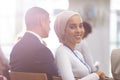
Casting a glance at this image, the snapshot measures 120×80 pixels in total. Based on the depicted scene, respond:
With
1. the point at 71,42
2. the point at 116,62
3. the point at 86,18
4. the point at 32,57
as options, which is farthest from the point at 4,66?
the point at 86,18

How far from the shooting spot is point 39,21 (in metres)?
2.51

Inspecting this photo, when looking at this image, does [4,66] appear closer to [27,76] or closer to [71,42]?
[27,76]

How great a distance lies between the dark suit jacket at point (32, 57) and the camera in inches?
90.8

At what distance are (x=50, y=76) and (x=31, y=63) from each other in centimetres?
18

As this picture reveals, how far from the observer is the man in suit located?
7.59 ft

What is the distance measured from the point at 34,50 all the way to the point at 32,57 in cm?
6

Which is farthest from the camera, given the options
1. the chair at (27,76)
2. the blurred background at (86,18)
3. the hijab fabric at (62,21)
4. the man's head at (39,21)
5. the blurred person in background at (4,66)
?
the blurred background at (86,18)

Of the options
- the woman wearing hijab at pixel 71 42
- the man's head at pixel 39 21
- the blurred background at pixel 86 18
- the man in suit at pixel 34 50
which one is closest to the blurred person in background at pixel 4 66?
the man in suit at pixel 34 50

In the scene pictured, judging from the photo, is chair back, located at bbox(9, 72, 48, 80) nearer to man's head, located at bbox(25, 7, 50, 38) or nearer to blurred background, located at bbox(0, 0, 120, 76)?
man's head, located at bbox(25, 7, 50, 38)

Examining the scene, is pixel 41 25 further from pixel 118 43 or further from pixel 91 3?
pixel 118 43

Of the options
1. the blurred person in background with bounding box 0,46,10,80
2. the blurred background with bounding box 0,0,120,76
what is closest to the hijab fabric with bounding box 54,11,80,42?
the blurred person in background with bounding box 0,46,10,80

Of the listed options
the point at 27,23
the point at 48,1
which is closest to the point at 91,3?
the point at 48,1

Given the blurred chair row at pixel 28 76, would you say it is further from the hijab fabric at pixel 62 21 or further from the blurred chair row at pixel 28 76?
the hijab fabric at pixel 62 21

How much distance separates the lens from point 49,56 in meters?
2.30
